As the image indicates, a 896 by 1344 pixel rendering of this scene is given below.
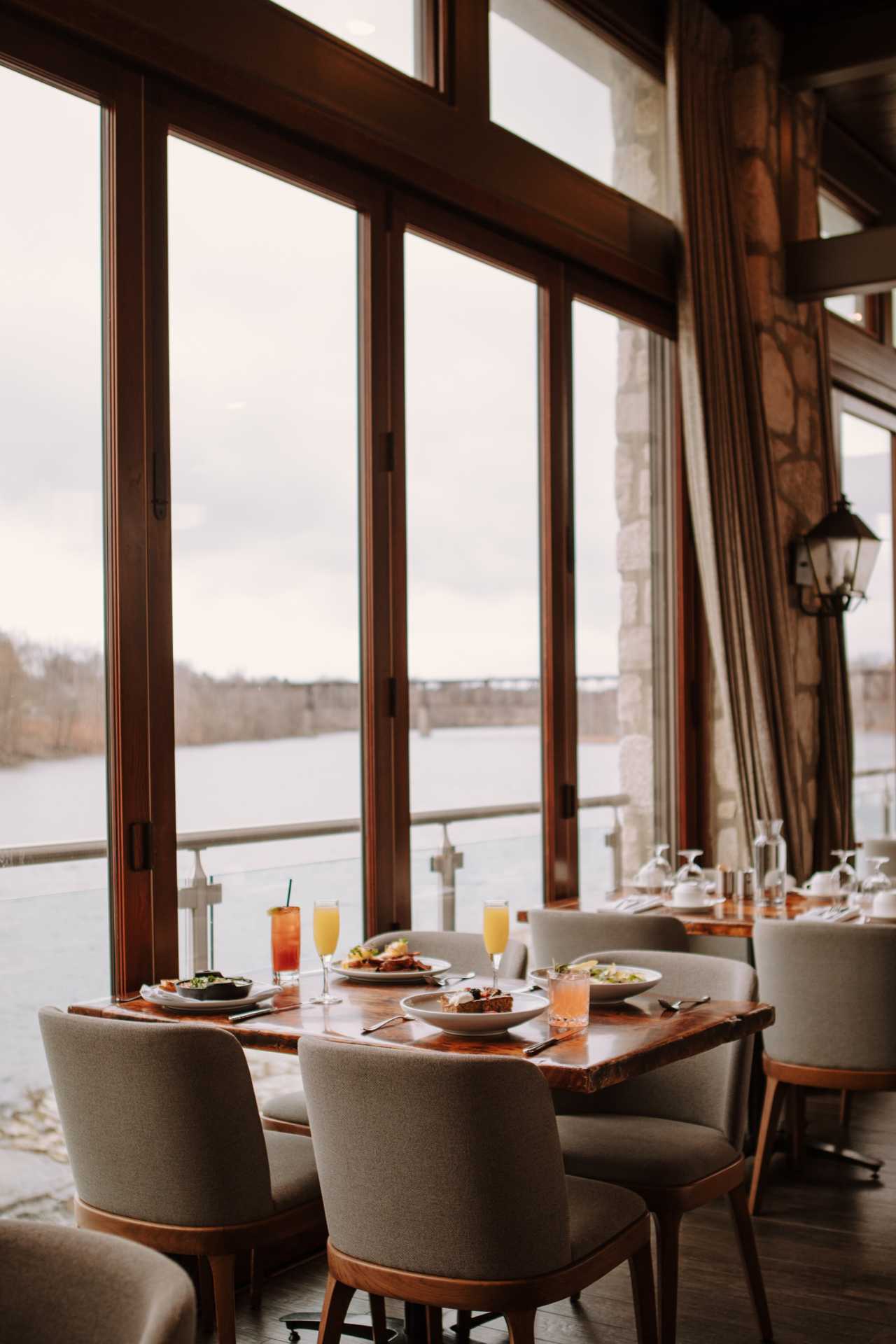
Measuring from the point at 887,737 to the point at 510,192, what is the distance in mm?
4233

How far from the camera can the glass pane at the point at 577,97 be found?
4387 mm

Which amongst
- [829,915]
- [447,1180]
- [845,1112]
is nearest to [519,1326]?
[447,1180]

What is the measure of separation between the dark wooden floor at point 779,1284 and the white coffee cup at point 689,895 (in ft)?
2.62

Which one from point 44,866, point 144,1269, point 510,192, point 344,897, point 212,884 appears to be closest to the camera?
point 144,1269

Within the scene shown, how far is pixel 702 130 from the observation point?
5.11 m

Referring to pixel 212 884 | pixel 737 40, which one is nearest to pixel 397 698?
pixel 212 884

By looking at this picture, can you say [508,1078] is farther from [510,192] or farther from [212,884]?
[510,192]

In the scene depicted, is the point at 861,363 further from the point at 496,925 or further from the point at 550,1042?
the point at 550,1042

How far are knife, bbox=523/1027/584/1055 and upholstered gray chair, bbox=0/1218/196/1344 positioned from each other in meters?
1.06

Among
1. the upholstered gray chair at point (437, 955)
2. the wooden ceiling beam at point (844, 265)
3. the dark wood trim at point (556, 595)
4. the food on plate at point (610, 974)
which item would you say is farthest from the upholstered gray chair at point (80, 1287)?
the wooden ceiling beam at point (844, 265)

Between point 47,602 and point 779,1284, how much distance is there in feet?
7.26

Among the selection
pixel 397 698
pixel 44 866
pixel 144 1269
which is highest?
pixel 397 698

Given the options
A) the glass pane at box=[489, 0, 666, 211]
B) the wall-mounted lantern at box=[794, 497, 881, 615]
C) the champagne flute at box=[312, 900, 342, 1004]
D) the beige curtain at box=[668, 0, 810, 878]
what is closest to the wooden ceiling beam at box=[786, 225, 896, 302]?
the beige curtain at box=[668, 0, 810, 878]

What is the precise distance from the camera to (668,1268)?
2691mm
